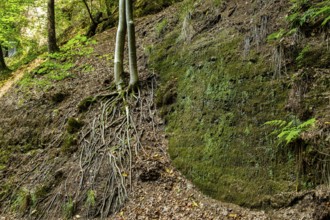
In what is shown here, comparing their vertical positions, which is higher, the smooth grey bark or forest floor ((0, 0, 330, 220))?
the smooth grey bark

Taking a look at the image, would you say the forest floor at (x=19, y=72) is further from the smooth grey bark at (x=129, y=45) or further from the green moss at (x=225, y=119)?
the green moss at (x=225, y=119)

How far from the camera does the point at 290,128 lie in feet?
16.0

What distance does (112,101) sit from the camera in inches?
A: 329

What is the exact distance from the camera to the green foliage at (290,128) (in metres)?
4.52

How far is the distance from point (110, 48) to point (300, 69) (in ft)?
25.9

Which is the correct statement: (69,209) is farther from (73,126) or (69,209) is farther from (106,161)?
(73,126)

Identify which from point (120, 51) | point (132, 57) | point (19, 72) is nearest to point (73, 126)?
point (132, 57)

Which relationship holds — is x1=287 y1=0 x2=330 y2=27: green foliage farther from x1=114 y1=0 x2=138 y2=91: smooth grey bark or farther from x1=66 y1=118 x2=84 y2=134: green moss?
x1=66 y1=118 x2=84 y2=134: green moss

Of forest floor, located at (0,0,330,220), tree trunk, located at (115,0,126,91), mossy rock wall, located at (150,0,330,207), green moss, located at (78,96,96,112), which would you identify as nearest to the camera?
forest floor, located at (0,0,330,220)

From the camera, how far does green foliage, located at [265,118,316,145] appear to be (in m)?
4.52

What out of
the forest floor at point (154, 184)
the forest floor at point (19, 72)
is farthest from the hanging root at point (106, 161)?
the forest floor at point (19, 72)

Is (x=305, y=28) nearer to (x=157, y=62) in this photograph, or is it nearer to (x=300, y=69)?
(x=300, y=69)

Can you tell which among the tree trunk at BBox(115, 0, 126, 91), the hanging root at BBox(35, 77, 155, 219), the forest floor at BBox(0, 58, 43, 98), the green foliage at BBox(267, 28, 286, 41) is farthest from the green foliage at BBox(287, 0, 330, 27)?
the forest floor at BBox(0, 58, 43, 98)

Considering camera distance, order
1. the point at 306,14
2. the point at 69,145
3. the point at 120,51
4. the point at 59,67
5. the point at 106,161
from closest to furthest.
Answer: the point at 306,14 → the point at 106,161 → the point at 69,145 → the point at 120,51 → the point at 59,67
